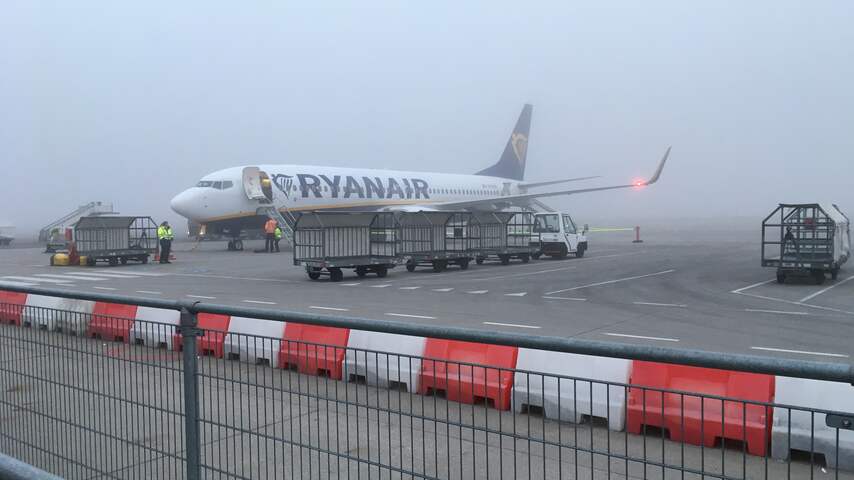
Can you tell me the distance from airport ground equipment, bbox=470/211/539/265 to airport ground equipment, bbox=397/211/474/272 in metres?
0.59

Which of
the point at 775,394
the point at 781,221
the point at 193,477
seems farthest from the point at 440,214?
the point at 193,477

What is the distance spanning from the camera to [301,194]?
112 ft

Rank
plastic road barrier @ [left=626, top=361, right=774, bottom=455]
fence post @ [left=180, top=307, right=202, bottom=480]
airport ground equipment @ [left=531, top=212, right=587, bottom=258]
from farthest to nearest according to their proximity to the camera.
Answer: airport ground equipment @ [left=531, top=212, right=587, bottom=258] → plastic road barrier @ [left=626, top=361, right=774, bottom=455] → fence post @ [left=180, top=307, right=202, bottom=480]

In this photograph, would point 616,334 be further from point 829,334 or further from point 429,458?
point 429,458

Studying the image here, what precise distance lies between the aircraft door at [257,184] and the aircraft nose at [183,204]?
2517mm

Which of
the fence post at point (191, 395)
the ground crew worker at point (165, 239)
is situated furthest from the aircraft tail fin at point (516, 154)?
the fence post at point (191, 395)

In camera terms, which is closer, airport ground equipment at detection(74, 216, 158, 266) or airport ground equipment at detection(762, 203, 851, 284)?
airport ground equipment at detection(762, 203, 851, 284)

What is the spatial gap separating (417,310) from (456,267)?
13.0 meters

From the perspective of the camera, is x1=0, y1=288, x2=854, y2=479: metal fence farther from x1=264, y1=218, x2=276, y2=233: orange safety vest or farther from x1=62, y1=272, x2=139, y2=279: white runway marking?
x1=264, y1=218, x2=276, y2=233: orange safety vest

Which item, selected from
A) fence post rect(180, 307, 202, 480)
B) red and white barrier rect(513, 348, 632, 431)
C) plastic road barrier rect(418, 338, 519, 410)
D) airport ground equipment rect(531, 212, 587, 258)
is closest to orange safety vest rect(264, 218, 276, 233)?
airport ground equipment rect(531, 212, 587, 258)

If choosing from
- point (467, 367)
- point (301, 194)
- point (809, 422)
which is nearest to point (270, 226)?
point (301, 194)

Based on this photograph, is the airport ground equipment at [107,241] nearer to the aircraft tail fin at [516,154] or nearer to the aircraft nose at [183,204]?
the aircraft nose at [183,204]

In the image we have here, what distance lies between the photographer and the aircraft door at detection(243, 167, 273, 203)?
107 feet

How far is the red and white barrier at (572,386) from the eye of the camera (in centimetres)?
659
